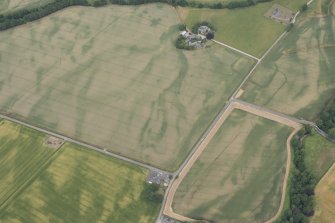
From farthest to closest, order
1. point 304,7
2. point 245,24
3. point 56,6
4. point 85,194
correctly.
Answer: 1. point 56,6
2. point 304,7
3. point 245,24
4. point 85,194

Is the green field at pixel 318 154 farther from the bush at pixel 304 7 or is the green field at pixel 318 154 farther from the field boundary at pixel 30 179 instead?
the field boundary at pixel 30 179

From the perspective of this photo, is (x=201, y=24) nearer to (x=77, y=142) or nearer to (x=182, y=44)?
(x=182, y=44)

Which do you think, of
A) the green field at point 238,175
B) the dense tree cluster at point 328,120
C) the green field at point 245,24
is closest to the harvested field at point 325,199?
the green field at point 238,175

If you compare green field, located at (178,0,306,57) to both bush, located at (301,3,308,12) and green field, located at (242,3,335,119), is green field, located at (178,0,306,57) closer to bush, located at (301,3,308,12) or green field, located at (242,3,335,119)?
bush, located at (301,3,308,12)

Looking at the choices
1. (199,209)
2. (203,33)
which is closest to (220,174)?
(199,209)

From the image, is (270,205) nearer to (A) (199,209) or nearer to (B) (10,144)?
(A) (199,209)

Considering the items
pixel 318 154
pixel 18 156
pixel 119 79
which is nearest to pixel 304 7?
pixel 318 154
